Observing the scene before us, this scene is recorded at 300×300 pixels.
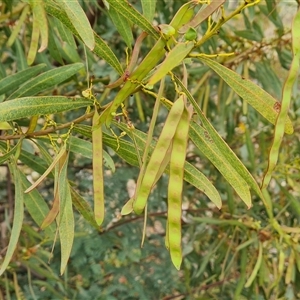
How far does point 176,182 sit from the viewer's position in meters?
0.47

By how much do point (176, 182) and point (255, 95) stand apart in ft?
0.41

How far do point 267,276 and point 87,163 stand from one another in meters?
0.58

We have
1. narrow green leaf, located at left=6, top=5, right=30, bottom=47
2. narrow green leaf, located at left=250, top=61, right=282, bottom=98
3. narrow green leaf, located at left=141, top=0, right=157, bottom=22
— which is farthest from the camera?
narrow green leaf, located at left=250, top=61, right=282, bottom=98

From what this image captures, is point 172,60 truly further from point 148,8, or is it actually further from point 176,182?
point 148,8

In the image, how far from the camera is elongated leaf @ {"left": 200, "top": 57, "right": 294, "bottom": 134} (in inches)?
20.6

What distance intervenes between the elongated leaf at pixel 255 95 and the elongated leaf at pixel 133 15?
0.05m

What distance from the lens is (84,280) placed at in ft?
4.37

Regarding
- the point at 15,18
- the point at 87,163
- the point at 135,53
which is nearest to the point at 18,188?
the point at 135,53

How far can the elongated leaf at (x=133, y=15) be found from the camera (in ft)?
1.75

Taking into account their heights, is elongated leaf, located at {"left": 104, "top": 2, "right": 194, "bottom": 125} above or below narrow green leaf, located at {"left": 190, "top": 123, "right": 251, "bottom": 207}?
above

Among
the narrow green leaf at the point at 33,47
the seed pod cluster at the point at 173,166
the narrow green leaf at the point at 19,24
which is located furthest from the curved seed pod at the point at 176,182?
the narrow green leaf at the point at 19,24

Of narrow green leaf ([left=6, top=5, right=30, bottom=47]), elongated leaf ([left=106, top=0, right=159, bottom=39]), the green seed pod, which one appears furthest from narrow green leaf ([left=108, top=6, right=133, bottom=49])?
narrow green leaf ([left=6, top=5, right=30, bottom=47])

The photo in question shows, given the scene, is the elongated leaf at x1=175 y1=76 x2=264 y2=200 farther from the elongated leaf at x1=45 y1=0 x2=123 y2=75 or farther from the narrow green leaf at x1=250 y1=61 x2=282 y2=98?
the narrow green leaf at x1=250 y1=61 x2=282 y2=98

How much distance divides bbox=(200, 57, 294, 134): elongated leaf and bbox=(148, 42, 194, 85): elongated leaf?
0.08 metres
